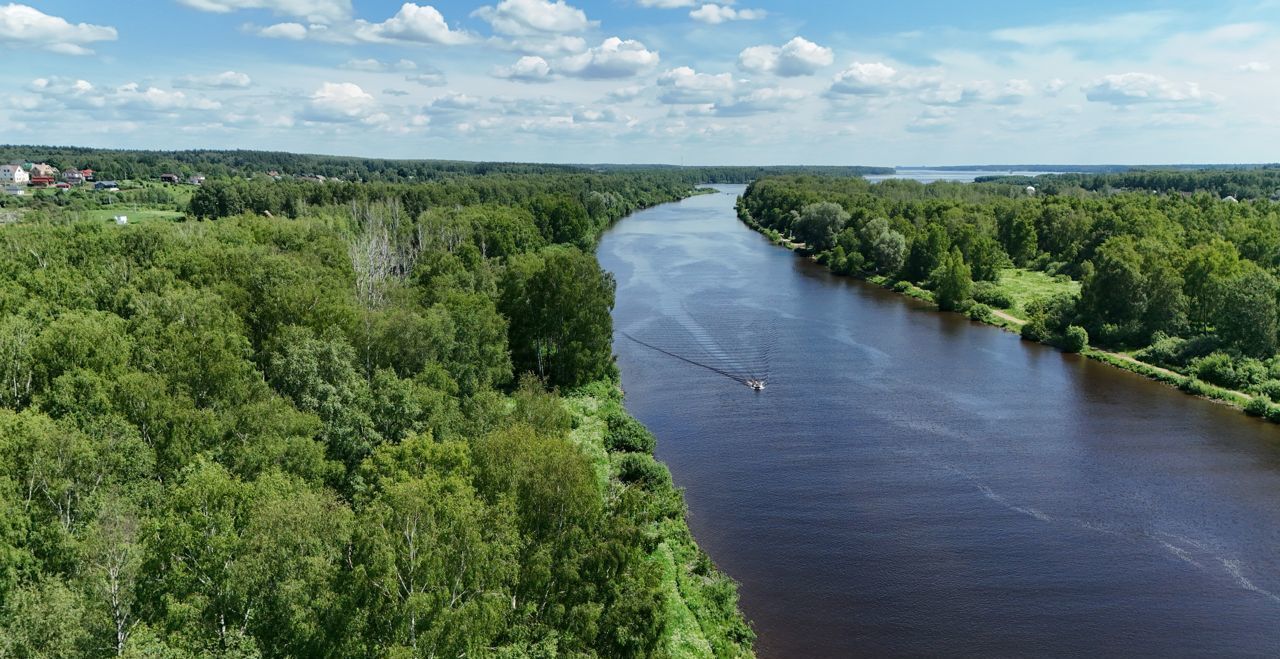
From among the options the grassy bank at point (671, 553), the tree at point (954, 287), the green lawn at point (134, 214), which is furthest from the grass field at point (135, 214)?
the tree at point (954, 287)

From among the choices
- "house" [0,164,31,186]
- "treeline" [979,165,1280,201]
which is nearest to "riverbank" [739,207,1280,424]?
"treeline" [979,165,1280,201]

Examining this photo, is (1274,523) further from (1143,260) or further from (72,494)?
(72,494)

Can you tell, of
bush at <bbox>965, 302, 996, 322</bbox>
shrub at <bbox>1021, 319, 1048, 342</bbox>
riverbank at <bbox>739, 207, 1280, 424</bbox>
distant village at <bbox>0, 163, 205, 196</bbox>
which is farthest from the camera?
distant village at <bbox>0, 163, 205, 196</bbox>

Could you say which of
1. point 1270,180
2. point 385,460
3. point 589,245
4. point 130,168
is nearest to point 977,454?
point 385,460

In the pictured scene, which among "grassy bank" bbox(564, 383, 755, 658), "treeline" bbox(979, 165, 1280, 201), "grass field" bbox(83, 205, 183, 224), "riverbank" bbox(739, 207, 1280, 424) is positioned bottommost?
"grassy bank" bbox(564, 383, 755, 658)

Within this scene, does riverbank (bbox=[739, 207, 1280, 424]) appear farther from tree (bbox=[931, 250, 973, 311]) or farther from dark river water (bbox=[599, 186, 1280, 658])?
tree (bbox=[931, 250, 973, 311])

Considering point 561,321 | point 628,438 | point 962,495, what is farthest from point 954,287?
point 628,438

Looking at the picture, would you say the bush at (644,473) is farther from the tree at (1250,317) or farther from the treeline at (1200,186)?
the treeline at (1200,186)
